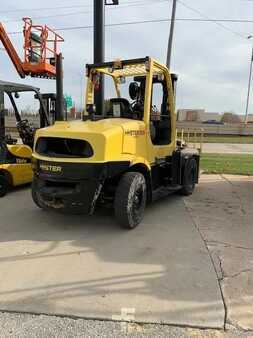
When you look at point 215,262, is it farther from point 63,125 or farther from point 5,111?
point 5,111

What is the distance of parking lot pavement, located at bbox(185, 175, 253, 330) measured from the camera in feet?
13.4

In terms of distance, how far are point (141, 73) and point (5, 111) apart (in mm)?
3033

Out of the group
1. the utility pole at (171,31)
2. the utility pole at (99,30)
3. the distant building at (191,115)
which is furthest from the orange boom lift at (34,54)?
the distant building at (191,115)

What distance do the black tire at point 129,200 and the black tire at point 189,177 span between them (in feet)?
6.98

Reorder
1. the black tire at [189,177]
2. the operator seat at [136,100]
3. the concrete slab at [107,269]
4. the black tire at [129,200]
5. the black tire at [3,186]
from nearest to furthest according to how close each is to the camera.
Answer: the concrete slab at [107,269], the black tire at [129,200], the operator seat at [136,100], the black tire at [189,177], the black tire at [3,186]

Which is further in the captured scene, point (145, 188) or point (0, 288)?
point (145, 188)

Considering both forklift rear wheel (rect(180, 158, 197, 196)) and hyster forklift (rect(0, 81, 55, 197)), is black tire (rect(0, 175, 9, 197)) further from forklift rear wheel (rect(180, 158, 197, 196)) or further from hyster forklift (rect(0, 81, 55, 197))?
forklift rear wheel (rect(180, 158, 197, 196))

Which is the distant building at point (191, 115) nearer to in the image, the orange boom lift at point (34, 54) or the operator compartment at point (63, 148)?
the orange boom lift at point (34, 54)

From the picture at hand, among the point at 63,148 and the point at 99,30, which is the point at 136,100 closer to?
the point at 63,148

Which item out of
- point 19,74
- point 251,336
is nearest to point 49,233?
point 251,336

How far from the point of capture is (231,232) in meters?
6.34

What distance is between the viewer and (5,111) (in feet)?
29.1

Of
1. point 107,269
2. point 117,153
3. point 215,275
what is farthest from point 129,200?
point 215,275

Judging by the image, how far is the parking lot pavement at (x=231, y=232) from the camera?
4.09m
